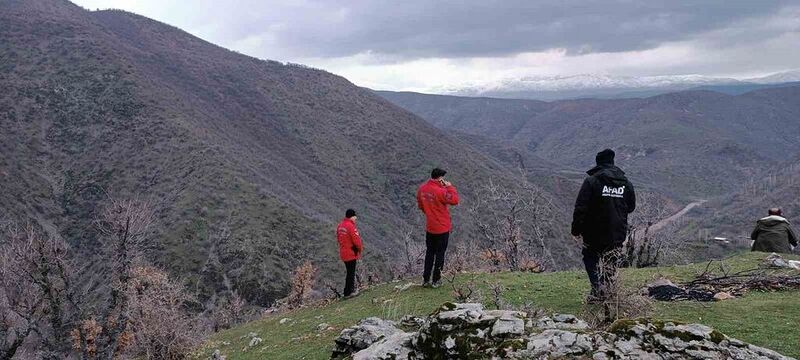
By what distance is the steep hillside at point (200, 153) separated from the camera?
164 feet

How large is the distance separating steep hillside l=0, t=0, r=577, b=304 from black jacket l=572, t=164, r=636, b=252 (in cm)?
4134

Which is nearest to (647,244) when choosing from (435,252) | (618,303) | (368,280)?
(368,280)

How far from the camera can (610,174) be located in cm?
847

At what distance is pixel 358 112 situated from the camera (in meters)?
104

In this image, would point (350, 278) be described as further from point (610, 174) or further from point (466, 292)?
point (610, 174)

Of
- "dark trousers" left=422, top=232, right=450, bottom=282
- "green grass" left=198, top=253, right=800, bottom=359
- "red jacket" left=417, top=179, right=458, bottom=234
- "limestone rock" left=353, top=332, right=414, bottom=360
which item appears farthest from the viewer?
"dark trousers" left=422, top=232, right=450, bottom=282

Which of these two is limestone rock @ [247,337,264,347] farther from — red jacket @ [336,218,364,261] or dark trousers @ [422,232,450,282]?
dark trousers @ [422,232,450,282]

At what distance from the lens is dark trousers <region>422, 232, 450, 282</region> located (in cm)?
1159

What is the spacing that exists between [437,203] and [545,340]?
6.33 metres

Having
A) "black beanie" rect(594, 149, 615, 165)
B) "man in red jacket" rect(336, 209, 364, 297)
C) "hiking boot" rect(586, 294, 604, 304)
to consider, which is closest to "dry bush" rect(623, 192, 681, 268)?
"man in red jacket" rect(336, 209, 364, 297)

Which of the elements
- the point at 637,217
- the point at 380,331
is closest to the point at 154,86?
the point at 637,217

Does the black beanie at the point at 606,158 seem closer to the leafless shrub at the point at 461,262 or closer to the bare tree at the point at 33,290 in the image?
the leafless shrub at the point at 461,262

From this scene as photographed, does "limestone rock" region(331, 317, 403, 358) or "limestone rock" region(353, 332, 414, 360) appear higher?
"limestone rock" region(353, 332, 414, 360)

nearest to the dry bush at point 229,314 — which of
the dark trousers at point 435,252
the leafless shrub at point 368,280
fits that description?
the leafless shrub at point 368,280
